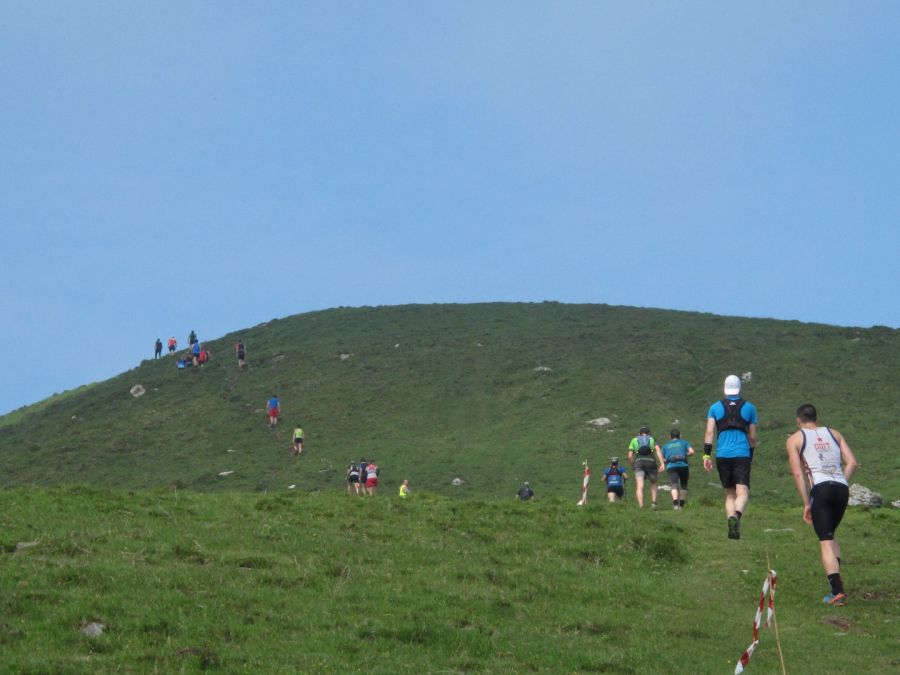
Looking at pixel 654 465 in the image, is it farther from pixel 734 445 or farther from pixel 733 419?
pixel 733 419

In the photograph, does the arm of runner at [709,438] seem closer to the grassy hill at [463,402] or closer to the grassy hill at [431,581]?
the grassy hill at [431,581]

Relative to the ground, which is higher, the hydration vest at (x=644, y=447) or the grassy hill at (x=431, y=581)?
the hydration vest at (x=644, y=447)

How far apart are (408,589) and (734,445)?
248 inches

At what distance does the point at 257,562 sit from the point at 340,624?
3757mm

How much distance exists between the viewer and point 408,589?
667 inches

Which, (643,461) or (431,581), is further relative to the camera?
(643,461)

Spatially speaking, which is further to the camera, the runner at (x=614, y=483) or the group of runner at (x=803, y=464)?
the runner at (x=614, y=483)

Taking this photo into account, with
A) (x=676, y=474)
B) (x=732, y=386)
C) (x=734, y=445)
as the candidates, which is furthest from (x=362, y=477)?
(x=734, y=445)

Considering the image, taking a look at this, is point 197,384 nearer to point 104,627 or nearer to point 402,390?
point 402,390

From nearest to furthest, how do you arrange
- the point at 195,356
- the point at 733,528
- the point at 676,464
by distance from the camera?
the point at 733,528
the point at 676,464
the point at 195,356

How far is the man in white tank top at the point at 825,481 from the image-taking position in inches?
628

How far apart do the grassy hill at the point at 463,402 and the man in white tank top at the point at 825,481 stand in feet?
105

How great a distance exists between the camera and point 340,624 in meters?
14.8

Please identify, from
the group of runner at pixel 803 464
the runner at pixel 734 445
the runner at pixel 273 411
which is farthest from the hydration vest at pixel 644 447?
the runner at pixel 273 411
